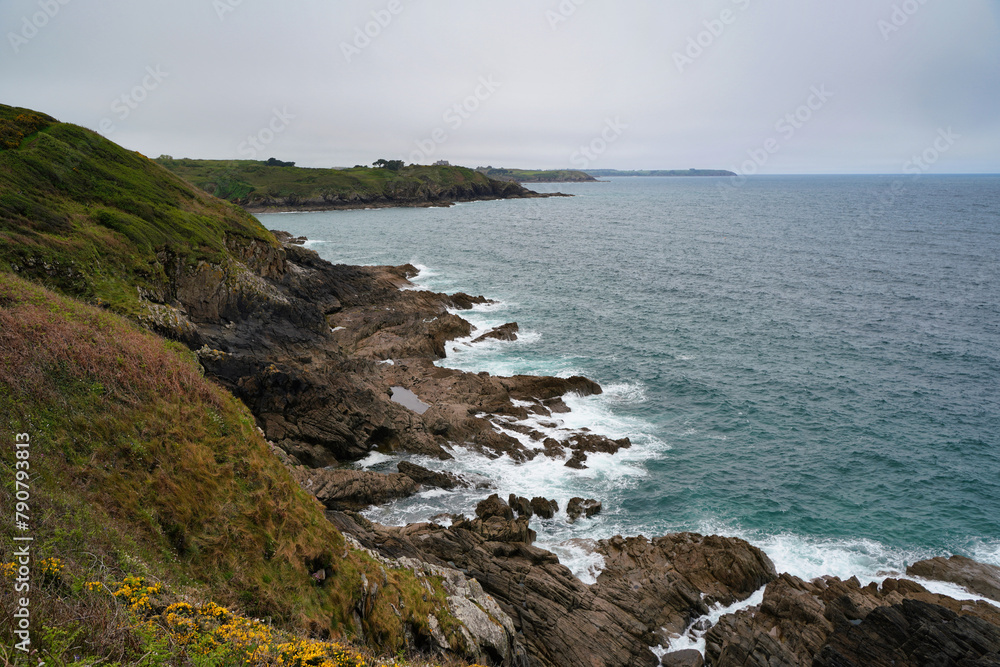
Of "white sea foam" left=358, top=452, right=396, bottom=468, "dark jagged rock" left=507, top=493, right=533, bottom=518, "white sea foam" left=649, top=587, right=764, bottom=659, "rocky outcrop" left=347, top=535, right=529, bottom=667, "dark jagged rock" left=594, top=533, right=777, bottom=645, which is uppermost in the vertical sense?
"rocky outcrop" left=347, top=535, right=529, bottom=667

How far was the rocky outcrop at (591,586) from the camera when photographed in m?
17.9

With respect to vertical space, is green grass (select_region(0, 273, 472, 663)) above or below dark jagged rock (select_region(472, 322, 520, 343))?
A: above

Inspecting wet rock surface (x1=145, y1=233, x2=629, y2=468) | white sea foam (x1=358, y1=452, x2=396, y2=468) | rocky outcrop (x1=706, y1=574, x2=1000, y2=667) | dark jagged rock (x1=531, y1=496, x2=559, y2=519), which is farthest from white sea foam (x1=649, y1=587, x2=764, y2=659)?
white sea foam (x1=358, y1=452, x2=396, y2=468)

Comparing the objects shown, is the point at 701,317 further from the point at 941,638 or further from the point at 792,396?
the point at 941,638

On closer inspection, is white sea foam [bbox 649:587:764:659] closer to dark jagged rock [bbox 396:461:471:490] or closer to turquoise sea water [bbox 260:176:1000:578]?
turquoise sea water [bbox 260:176:1000:578]

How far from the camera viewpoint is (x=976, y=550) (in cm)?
2373

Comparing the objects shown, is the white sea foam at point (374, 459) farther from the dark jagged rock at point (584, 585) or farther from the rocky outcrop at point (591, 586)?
the dark jagged rock at point (584, 585)

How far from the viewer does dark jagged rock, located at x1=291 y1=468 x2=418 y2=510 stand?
2356 centimetres

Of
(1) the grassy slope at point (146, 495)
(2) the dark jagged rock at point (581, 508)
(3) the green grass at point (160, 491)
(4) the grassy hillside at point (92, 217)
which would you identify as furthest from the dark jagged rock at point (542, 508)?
(4) the grassy hillside at point (92, 217)

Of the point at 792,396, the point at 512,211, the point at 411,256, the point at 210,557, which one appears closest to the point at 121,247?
the point at 210,557

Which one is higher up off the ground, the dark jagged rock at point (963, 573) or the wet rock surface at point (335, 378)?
the wet rock surface at point (335, 378)

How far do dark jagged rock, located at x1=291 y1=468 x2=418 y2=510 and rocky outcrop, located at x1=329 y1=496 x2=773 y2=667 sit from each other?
151 inches

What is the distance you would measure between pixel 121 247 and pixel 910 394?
53.5 meters

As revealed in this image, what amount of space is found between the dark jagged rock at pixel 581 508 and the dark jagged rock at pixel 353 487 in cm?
806
